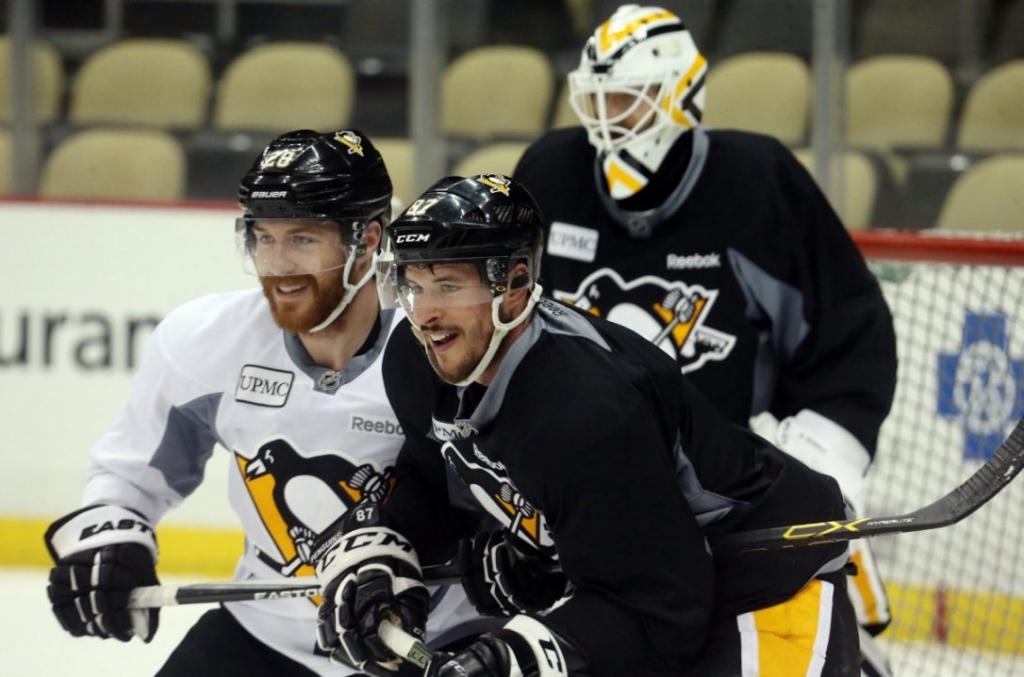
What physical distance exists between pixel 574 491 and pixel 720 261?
96cm

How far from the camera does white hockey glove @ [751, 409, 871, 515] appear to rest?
231 centimetres

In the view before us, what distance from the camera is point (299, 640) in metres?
2.11

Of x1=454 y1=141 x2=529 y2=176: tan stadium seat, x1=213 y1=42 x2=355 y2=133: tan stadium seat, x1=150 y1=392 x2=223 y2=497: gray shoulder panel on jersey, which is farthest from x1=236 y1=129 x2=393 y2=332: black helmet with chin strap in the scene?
x1=213 y1=42 x2=355 y2=133: tan stadium seat

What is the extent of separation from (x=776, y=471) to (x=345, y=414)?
599mm

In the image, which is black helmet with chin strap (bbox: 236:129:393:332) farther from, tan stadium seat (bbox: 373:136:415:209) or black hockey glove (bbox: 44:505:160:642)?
tan stadium seat (bbox: 373:136:415:209)

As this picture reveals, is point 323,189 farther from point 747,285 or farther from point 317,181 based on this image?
point 747,285

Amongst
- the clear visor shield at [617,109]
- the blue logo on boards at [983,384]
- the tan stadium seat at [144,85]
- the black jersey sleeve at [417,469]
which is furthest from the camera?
the tan stadium seat at [144,85]

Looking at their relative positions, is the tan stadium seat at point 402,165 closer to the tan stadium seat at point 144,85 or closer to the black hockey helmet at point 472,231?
the tan stadium seat at point 144,85

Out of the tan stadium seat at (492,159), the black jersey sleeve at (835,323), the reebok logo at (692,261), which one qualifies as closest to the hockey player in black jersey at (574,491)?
the black jersey sleeve at (835,323)

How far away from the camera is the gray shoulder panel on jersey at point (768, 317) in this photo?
2406mm

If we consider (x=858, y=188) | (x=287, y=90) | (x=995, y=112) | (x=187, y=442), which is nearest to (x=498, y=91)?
(x=287, y=90)

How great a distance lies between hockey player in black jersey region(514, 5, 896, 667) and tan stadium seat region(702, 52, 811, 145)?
4.58 feet

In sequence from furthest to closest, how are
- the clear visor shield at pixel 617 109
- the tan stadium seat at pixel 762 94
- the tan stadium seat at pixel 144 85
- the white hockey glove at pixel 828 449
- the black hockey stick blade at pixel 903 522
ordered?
1. the tan stadium seat at pixel 144 85
2. the tan stadium seat at pixel 762 94
3. the clear visor shield at pixel 617 109
4. the white hockey glove at pixel 828 449
5. the black hockey stick blade at pixel 903 522

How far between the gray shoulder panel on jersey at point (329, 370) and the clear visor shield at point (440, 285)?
349 mm
